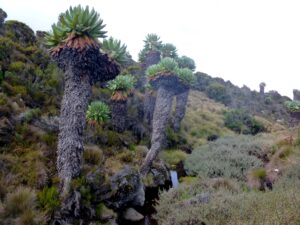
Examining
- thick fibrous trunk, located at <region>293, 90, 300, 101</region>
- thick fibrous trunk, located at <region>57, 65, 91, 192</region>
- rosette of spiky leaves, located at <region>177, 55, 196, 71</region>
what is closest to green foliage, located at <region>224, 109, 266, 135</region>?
rosette of spiky leaves, located at <region>177, 55, 196, 71</region>

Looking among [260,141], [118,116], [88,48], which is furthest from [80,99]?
[260,141]

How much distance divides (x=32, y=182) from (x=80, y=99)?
332 centimetres

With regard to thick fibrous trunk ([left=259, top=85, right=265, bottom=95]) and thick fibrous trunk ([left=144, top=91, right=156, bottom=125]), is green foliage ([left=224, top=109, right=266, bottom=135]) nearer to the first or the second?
thick fibrous trunk ([left=144, top=91, right=156, bottom=125])

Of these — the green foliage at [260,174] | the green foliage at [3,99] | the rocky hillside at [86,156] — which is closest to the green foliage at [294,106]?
the rocky hillside at [86,156]

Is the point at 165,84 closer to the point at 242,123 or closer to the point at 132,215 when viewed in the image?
the point at 132,215

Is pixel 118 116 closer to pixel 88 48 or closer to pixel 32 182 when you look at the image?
pixel 88 48

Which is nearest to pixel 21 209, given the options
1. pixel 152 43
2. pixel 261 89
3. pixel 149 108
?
pixel 149 108

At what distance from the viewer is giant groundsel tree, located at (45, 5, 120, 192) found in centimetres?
1148

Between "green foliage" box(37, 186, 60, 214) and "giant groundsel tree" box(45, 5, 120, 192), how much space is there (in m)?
0.87

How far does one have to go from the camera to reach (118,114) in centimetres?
1852

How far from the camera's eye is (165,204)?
11078 mm

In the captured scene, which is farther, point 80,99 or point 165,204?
point 80,99

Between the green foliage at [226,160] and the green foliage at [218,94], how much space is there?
22.0 meters

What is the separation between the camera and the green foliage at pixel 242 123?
100 feet
